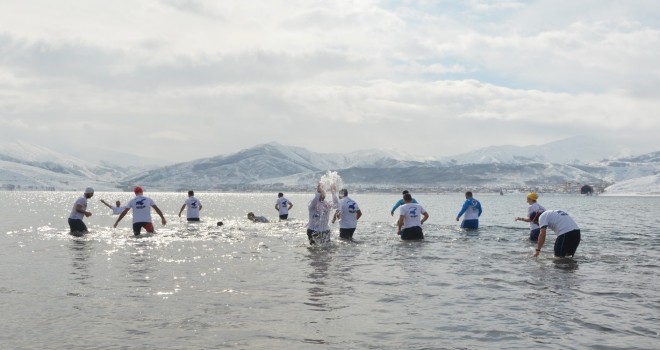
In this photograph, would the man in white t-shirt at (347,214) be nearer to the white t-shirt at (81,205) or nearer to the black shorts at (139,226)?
the black shorts at (139,226)

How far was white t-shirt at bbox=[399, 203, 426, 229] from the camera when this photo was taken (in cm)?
2300

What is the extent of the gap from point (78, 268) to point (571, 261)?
14841mm

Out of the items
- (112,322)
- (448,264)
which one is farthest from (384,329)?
(448,264)

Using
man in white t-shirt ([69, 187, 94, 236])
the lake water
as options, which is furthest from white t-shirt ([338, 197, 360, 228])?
man in white t-shirt ([69, 187, 94, 236])

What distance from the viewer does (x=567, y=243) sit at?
56.0 feet

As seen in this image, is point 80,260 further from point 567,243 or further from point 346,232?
point 567,243

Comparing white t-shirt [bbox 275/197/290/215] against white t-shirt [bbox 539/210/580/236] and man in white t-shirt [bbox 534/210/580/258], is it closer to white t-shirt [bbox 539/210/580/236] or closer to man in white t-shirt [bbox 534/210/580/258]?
man in white t-shirt [bbox 534/210/580/258]

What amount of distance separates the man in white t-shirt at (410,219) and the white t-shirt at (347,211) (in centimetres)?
194

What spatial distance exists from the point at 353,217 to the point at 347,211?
0.50 meters

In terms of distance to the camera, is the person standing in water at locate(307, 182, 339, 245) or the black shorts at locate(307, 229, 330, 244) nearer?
the person standing in water at locate(307, 182, 339, 245)

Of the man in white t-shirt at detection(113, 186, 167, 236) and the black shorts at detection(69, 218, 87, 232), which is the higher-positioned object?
the man in white t-shirt at detection(113, 186, 167, 236)

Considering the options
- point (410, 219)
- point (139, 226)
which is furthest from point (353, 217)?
point (139, 226)

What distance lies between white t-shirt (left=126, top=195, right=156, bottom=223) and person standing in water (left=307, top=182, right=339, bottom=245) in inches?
Result: 287

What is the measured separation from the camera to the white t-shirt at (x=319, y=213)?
2025 cm
